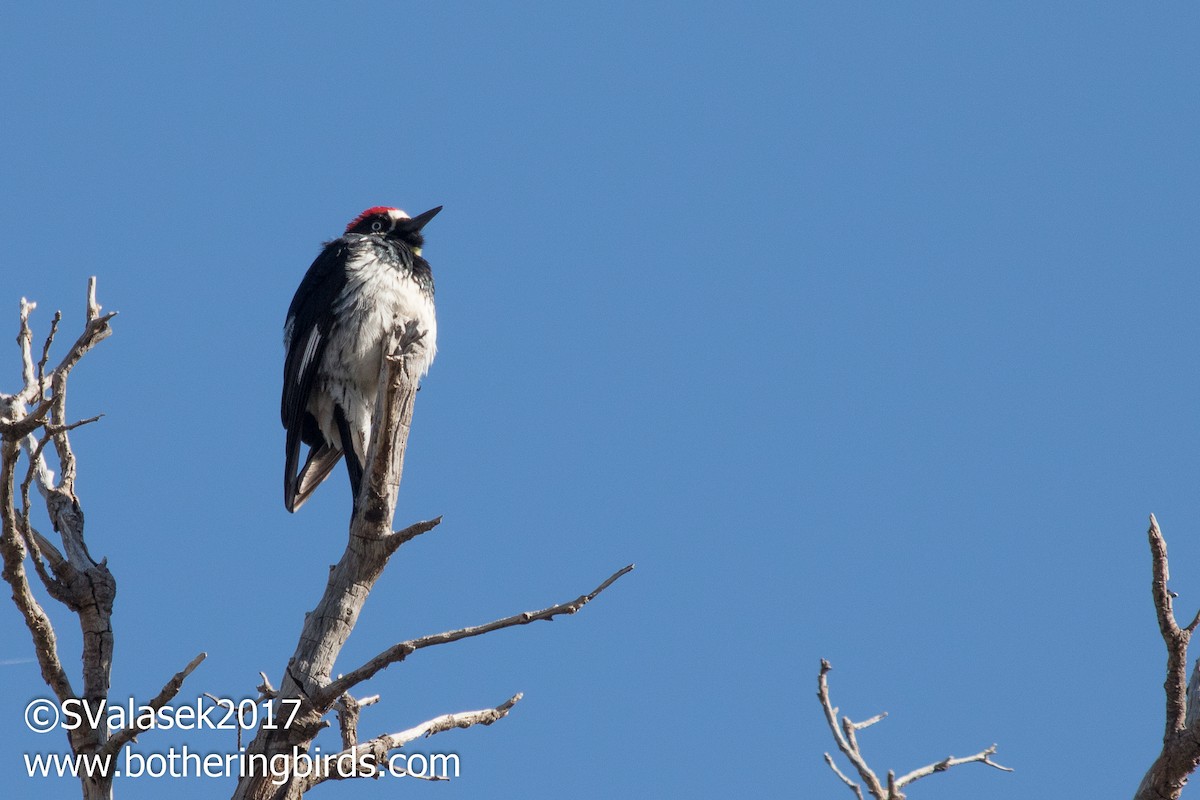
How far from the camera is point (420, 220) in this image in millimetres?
6652

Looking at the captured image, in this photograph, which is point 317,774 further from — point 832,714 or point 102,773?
point 832,714

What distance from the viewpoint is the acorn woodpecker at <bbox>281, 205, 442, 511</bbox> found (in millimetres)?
5762

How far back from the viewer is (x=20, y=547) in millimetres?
3492

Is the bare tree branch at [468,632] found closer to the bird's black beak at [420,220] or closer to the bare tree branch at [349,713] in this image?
the bare tree branch at [349,713]

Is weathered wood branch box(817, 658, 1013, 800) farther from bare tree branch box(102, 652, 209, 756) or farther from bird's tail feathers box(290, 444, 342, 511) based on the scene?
bird's tail feathers box(290, 444, 342, 511)

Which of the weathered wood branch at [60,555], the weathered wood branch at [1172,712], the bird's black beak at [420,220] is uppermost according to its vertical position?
the bird's black beak at [420,220]

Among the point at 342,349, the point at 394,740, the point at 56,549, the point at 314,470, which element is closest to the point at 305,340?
the point at 342,349

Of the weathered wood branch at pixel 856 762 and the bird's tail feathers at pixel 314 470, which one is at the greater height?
the bird's tail feathers at pixel 314 470

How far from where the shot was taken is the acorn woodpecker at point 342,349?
18.9 ft

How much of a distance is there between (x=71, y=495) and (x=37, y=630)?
639 millimetres

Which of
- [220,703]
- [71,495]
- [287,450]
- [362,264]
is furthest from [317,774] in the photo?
[362,264]

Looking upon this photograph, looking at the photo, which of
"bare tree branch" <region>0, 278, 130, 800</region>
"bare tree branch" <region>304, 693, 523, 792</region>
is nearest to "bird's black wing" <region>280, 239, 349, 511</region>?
"bare tree branch" <region>0, 278, 130, 800</region>

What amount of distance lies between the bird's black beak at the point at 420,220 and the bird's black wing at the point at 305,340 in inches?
18.4

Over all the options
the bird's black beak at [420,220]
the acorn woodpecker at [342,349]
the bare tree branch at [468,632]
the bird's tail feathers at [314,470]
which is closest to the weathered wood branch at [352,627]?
the bare tree branch at [468,632]
